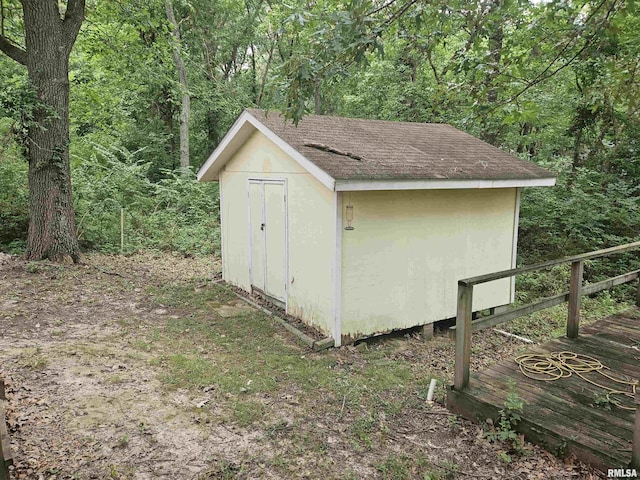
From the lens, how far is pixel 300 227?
249 inches

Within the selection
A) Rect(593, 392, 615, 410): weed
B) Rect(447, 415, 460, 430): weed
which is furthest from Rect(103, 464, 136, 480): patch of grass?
Rect(593, 392, 615, 410): weed

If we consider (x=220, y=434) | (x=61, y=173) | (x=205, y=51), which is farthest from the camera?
(x=205, y=51)

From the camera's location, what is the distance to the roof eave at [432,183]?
5.25 metres

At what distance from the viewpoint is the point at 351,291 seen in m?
5.87

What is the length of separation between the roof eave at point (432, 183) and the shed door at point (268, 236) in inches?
67.7

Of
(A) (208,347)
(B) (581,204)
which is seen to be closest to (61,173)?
(A) (208,347)

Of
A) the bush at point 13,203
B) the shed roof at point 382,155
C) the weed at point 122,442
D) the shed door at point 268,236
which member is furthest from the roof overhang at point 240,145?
the bush at point 13,203

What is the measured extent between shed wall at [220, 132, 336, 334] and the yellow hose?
2.46 m

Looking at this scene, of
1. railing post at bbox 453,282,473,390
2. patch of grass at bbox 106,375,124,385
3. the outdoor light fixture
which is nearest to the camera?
railing post at bbox 453,282,473,390

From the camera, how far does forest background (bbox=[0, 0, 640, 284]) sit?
437 centimetres

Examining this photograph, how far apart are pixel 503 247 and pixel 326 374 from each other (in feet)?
13.7

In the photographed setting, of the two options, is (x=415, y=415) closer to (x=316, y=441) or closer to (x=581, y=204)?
(x=316, y=441)

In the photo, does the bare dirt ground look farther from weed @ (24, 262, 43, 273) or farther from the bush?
the bush

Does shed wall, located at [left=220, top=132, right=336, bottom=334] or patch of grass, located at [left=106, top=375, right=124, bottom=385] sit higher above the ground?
shed wall, located at [left=220, top=132, right=336, bottom=334]
